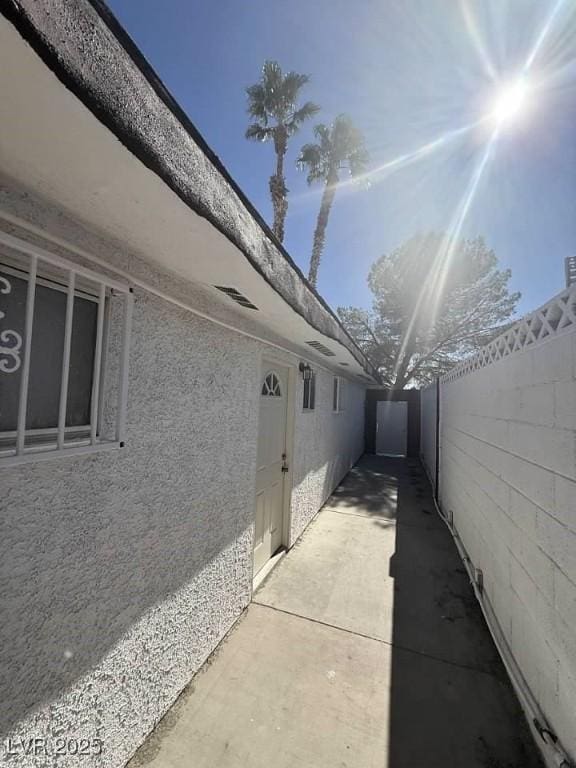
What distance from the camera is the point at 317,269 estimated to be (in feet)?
51.7

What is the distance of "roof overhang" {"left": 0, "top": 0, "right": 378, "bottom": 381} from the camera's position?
730 mm

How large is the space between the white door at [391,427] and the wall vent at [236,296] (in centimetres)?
1362

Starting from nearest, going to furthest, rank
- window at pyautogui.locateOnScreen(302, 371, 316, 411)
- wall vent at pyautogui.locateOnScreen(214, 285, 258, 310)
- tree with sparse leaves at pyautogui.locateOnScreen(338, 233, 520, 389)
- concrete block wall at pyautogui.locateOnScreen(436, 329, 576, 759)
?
1. concrete block wall at pyautogui.locateOnScreen(436, 329, 576, 759)
2. wall vent at pyautogui.locateOnScreen(214, 285, 258, 310)
3. window at pyautogui.locateOnScreen(302, 371, 316, 411)
4. tree with sparse leaves at pyautogui.locateOnScreen(338, 233, 520, 389)

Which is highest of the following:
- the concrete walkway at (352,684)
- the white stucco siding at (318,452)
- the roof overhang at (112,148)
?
the roof overhang at (112,148)

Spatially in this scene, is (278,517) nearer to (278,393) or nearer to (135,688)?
(278,393)

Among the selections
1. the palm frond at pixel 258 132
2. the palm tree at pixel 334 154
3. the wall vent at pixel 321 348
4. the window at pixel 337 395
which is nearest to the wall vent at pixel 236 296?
the wall vent at pixel 321 348

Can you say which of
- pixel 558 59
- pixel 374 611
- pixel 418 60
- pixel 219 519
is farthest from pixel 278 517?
pixel 558 59

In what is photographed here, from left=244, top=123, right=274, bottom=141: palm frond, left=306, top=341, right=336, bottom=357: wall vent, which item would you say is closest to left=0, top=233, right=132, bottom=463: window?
left=306, top=341, right=336, bottom=357: wall vent

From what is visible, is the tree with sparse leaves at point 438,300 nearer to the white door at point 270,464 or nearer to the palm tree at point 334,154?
the palm tree at point 334,154

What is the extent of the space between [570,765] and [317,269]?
1586cm

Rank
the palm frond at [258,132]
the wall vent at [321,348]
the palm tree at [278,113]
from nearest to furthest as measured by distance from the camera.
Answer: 1. the wall vent at [321,348]
2. the palm tree at [278,113]
3. the palm frond at [258,132]

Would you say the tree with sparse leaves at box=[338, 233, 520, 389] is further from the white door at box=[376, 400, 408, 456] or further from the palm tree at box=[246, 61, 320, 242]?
the palm tree at box=[246, 61, 320, 242]

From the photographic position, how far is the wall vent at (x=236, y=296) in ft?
7.88

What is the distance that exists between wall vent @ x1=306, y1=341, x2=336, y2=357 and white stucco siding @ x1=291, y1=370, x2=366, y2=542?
1.92 feet
